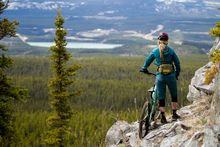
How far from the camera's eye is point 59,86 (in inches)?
1272

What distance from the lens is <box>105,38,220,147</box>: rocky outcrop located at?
14672 mm

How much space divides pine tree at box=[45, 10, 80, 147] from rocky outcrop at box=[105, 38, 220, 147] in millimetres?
7038

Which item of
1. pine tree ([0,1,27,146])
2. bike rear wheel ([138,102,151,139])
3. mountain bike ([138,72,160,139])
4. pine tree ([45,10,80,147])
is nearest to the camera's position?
mountain bike ([138,72,160,139])

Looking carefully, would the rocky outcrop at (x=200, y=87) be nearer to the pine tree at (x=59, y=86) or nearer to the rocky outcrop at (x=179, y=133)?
the rocky outcrop at (x=179, y=133)

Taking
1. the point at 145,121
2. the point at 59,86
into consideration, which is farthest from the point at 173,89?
the point at 59,86

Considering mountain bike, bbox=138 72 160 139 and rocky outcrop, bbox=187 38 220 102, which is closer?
mountain bike, bbox=138 72 160 139

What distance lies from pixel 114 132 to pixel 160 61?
7630mm

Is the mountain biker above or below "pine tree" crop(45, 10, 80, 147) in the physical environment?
above

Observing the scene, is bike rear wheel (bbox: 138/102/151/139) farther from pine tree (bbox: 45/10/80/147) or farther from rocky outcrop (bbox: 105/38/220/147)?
pine tree (bbox: 45/10/80/147)

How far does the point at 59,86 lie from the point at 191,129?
16403 millimetres

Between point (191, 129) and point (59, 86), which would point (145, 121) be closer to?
point (191, 129)

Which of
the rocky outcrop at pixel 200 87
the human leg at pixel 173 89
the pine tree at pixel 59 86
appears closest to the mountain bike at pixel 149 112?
the human leg at pixel 173 89

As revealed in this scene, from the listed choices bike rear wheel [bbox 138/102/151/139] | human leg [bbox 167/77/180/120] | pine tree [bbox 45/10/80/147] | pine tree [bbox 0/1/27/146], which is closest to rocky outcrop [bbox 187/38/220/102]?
human leg [bbox 167/77/180/120]

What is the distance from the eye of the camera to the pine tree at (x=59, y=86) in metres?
32.0
